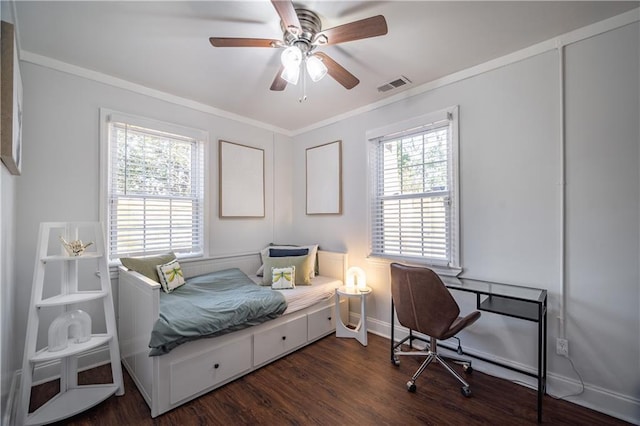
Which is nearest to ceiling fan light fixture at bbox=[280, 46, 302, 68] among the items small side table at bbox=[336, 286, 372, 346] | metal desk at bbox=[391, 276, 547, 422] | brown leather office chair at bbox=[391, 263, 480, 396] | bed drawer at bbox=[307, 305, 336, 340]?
brown leather office chair at bbox=[391, 263, 480, 396]

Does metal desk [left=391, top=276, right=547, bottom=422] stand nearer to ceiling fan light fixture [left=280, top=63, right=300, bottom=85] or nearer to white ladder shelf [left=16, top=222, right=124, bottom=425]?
ceiling fan light fixture [left=280, top=63, right=300, bottom=85]

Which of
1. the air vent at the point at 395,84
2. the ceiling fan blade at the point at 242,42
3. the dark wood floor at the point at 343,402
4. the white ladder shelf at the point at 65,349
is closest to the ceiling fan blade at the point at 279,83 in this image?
the ceiling fan blade at the point at 242,42

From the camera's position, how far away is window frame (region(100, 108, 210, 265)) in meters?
2.57

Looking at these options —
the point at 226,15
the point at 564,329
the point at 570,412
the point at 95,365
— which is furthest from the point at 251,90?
the point at 570,412

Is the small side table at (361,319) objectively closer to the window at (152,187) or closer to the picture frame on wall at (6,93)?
the window at (152,187)

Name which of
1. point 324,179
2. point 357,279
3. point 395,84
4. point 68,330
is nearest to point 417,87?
point 395,84

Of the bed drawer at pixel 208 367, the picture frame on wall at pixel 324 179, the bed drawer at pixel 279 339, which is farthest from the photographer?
the picture frame on wall at pixel 324 179

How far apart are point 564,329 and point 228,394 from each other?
8.31ft

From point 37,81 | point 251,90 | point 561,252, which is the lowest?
point 561,252

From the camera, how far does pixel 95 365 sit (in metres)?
2.49

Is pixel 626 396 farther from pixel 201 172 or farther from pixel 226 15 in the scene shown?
pixel 201 172

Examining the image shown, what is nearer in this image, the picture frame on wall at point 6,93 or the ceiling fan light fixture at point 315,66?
the picture frame on wall at point 6,93

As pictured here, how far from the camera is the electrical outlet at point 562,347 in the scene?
203cm

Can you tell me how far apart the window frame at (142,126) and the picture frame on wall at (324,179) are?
135cm
